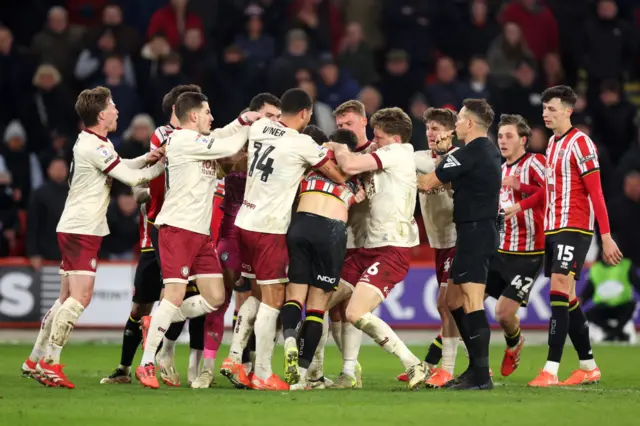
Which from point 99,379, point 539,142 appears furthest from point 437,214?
point 539,142

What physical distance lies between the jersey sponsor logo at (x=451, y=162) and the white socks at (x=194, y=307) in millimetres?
2300

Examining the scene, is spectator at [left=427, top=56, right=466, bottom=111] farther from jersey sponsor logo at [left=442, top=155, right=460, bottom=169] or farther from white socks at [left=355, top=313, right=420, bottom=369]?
white socks at [left=355, top=313, right=420, bottom=369]

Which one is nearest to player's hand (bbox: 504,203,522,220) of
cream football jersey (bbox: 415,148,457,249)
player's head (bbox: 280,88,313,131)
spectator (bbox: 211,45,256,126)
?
cream football jersey (bbox: 415,148,457,249)

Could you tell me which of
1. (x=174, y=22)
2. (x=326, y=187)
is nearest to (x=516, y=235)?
(x=326, y=187)

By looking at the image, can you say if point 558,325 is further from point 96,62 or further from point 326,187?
point 96,62

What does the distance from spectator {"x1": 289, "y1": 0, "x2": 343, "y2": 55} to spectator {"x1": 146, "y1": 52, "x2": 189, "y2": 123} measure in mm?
2271

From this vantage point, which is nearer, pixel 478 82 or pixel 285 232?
pixel 285 232

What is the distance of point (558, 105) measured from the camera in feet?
35.8

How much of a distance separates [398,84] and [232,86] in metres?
2.61

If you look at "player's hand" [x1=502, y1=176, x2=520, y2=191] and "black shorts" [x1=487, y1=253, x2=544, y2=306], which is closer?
"player's hand" [x1=502, y1=176, x2=520, y2=191]

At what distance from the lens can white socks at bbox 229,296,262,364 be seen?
396 inches

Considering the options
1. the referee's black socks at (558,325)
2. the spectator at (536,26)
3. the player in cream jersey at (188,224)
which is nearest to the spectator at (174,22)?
the spectator at (536,26)

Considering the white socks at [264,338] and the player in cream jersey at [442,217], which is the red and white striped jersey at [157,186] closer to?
the white socks at [264,338]

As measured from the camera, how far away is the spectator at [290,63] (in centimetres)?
1820
